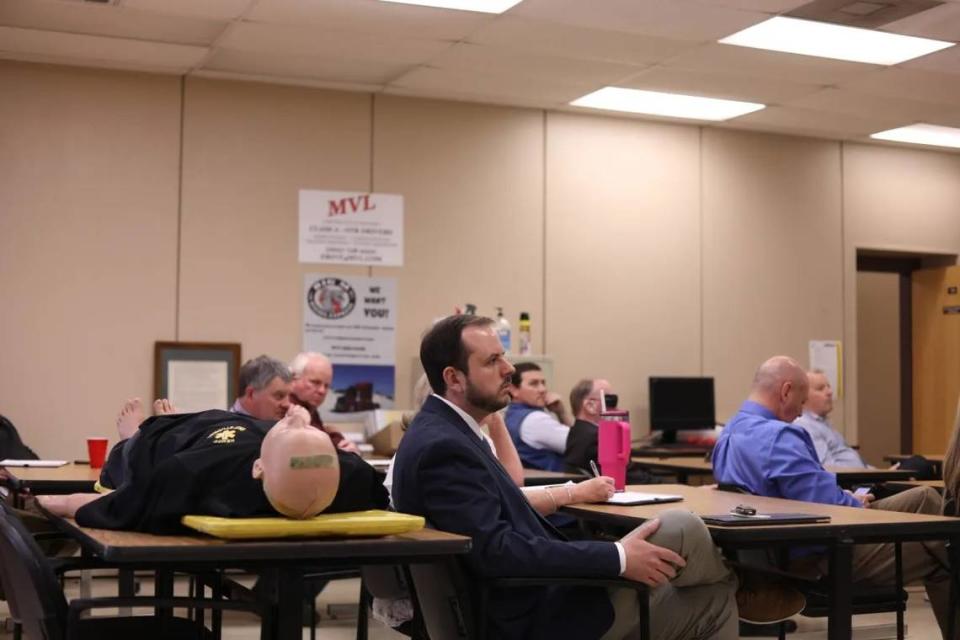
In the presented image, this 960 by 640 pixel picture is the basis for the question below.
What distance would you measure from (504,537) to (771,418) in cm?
205

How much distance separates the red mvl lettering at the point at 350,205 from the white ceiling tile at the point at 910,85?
3062 millimetres

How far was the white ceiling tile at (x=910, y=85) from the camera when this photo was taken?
24.4ft

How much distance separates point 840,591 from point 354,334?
5076 mm

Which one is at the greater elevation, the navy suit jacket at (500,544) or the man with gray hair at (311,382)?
the man with gray hair at (311,382)

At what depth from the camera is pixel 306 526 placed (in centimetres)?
245

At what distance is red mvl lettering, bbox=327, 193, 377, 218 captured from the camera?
8.04 m

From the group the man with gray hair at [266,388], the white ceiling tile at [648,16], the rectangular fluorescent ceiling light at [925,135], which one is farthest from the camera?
the rectangular fluorescent ceiling light at [925,135]

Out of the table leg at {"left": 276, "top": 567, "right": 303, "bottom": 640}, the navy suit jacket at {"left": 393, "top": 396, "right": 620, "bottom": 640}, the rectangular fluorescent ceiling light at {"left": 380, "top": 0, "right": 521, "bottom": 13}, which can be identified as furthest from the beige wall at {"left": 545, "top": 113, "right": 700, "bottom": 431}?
the table leg at {"left": 276, "top": 567, "right": 303, "bottom": 640}

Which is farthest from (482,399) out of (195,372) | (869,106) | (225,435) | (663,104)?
(869,106)

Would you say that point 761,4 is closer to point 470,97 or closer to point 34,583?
point 470,97

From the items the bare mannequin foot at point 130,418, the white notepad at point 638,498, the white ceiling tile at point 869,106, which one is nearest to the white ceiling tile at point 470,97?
the white ceiling tile at point 869,106

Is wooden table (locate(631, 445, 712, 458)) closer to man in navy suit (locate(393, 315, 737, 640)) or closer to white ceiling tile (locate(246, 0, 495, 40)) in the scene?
white ceiling tile (locate(246, 0, 495, 40))

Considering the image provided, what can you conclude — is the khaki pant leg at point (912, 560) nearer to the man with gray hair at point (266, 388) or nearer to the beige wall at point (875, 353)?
the man with gray hair at point (266, 388)

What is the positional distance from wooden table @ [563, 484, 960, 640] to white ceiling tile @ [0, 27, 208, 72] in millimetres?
4360
